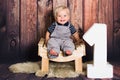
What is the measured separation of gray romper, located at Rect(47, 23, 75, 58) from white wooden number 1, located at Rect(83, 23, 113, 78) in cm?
16

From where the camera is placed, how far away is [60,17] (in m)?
1.88

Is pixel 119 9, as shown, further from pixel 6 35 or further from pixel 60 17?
pixel 6 35

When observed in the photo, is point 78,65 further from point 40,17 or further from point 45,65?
point 40,17

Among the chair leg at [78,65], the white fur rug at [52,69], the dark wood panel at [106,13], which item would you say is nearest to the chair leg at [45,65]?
the white fur rug at [52,69]

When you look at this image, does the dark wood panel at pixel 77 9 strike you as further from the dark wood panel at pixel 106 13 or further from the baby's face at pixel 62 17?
the baby's face at pixel 62 17

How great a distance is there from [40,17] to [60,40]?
14.9 inches

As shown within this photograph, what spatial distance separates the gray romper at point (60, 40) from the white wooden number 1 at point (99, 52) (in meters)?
0.16

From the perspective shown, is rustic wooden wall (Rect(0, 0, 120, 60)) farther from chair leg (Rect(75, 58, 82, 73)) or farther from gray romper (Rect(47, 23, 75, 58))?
chair leg (Rect(75, 58, 82, 73))

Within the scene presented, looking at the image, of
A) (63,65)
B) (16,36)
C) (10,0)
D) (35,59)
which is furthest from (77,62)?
(10,0)

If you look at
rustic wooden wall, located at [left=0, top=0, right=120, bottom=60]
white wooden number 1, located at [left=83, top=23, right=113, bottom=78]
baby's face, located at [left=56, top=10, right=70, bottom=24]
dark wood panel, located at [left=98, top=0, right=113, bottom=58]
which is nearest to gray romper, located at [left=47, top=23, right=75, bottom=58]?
baby's face, located at [left=56, top=10, right=70, bottom=24]

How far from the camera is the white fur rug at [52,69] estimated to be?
1.73 m

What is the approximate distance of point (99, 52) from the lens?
5.59 feet

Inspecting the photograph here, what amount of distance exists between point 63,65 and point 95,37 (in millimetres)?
412

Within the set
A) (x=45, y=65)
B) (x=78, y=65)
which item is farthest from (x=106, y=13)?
(x=45, y=65)
